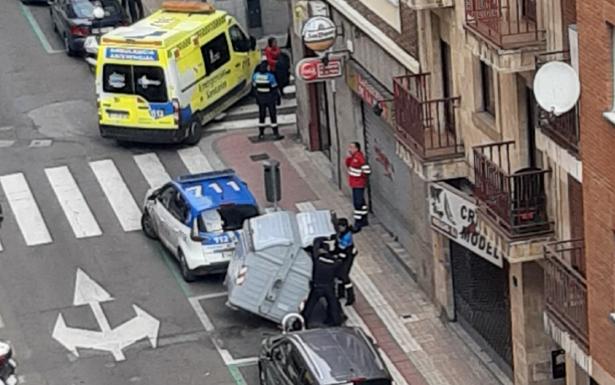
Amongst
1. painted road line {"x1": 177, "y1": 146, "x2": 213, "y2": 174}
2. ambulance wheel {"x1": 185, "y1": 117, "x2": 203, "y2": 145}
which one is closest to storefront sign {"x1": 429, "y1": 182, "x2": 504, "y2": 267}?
painted road line {"x1": 177, "y1": 146, "x2": 213, "y2": 174}

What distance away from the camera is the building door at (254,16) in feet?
160

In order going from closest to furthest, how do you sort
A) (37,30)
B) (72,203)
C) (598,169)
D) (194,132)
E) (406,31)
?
(598,169), (406,31), (72,203), (194,132), (37,30)

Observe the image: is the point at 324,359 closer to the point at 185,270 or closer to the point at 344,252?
the point at 344,252

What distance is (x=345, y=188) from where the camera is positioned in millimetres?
38344

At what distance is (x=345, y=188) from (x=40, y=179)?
683 cm

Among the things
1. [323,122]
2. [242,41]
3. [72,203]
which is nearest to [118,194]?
[72,203]

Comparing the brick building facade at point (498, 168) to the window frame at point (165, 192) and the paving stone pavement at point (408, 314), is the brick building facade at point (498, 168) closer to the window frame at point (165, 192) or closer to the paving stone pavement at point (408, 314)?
the paving stone pavement at point (408, 314)

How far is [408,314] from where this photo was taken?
1288 inches

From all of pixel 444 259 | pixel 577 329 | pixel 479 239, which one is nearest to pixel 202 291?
pixel 444 259

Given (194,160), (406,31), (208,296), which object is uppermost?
(406,31)

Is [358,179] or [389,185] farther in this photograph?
[358,179]

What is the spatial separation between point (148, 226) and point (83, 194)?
3.25 meters

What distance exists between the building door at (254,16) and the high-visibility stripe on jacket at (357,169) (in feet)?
44.8

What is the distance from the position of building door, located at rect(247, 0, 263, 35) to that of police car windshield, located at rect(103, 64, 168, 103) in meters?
8.43
